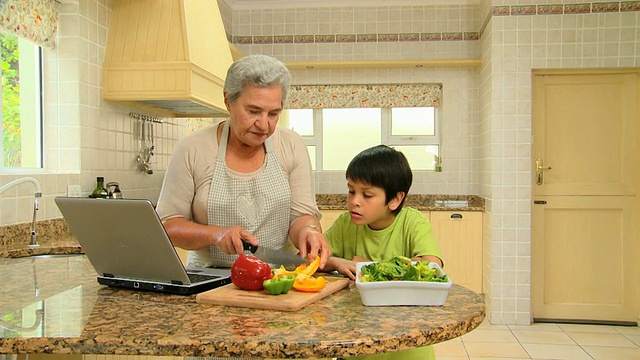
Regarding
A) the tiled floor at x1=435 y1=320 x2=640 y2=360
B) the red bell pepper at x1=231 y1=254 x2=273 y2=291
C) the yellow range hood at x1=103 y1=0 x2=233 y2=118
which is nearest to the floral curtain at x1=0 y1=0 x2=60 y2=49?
the yellow range hood at x1=103 y1=0 x2=233 y2=118

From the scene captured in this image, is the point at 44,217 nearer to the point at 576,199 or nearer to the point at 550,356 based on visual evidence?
the point at 550,356

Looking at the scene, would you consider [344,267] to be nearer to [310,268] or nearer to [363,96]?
[310,268]

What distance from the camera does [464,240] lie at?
480cm

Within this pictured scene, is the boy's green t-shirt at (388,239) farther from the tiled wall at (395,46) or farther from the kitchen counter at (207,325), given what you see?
the tiled wall at (395,46)

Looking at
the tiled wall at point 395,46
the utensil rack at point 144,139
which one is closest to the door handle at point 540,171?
the tiled wall at point 395,46

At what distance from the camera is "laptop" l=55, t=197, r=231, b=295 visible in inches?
47.4

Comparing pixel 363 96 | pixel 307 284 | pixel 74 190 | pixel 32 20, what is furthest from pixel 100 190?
pixel 363 96

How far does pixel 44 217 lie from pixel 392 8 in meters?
3.69

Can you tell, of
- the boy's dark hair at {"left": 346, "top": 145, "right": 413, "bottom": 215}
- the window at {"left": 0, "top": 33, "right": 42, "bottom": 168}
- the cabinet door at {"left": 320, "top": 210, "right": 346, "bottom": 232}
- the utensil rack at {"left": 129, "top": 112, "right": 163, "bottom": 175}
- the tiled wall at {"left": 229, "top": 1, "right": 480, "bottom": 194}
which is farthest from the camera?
the tiled wall at {"left": 229, "top": 1, "right": 480, "bottom": 194}

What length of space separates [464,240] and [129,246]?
3.90 metres

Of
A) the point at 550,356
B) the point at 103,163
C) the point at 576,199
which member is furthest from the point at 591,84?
the point at 103,163

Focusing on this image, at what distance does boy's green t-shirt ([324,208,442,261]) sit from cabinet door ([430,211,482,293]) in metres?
3.08

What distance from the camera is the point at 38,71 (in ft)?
9.75

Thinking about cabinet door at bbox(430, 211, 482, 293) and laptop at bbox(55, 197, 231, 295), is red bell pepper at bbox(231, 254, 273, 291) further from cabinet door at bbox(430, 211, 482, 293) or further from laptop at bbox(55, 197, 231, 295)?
cabinet door at bbox(430, 211, 482, 293)
